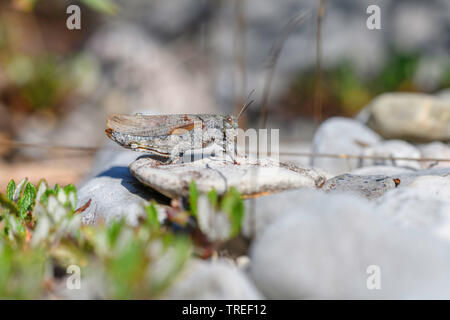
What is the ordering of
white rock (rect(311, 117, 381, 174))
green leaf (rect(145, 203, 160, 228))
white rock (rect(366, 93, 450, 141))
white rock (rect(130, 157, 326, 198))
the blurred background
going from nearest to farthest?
green leaf (rect(145, 203, 160, 228)) → white rock (rect(130, 157, 326, 198)) → white rock (rect(311, 117, 381, 174)) → white rock (rect(366, 93, 450, 141)) → the blurred background

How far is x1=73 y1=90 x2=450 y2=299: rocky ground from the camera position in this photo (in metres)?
1.32

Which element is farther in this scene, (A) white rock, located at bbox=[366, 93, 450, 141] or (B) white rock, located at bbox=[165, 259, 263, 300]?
(A) white rock, located at bbox=[366, 93, 450, 141]

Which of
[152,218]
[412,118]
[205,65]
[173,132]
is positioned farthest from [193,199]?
[205,65]

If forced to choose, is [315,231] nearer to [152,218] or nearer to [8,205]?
[152,218]

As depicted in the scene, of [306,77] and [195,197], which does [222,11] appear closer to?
[306,77]

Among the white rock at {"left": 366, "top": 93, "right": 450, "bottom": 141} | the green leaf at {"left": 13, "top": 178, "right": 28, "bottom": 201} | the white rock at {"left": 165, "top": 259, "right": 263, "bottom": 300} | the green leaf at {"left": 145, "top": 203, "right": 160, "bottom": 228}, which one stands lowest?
the white rock at {"left": 165, "top": 259, "right": 263, "bottom": 300}

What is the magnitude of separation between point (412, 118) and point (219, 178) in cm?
264

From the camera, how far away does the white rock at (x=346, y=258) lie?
131 cm

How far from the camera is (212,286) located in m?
1.32

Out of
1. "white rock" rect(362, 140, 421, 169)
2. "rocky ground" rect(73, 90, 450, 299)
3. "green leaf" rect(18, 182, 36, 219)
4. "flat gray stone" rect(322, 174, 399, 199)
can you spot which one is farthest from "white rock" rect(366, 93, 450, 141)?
"green leaf" rect(18, 182, 36, 219)

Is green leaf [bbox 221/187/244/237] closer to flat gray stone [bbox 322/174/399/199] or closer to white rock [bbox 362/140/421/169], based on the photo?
flat gray stone [bbox 322/174/399/199]

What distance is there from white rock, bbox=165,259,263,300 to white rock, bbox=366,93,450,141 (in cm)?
304

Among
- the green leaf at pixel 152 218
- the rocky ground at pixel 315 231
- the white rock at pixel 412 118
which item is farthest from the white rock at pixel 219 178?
the white rock at pixel 412 118

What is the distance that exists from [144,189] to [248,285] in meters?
1.06
